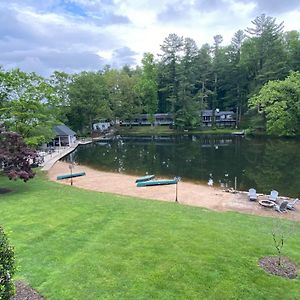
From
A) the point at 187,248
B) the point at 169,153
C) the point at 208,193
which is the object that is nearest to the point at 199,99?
the point at 169,153

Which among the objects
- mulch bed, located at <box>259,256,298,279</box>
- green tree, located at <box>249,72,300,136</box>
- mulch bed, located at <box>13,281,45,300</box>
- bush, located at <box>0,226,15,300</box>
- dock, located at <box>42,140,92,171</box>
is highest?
green tree, located at <box>249,72,300,136</box>

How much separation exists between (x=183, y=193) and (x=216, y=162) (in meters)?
15.0

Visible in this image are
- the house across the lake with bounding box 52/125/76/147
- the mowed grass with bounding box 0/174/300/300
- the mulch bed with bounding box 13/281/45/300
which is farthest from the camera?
the house across the lake with bounding box 52/125/76/147

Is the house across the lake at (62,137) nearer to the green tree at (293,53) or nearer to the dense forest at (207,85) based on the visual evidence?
the dense forest at (207,85)

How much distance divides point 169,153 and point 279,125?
2294 cm

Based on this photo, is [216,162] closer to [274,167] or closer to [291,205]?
[274,167]

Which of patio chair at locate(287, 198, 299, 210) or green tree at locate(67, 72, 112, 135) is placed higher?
green tree at locate(67, 72, 112, 135)

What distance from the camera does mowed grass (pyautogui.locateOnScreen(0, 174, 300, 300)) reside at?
7.80 m

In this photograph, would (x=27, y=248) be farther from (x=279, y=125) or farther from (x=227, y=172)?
(x=279, y=125)

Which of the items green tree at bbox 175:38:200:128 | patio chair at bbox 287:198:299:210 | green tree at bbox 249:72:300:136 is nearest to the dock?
patio chair at bbox 287:198:299:210

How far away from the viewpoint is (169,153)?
4559 cm

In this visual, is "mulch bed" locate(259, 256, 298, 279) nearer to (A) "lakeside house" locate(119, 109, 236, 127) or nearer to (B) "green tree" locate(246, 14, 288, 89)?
(B) "green tree" locate(246, 14, 288, 89)

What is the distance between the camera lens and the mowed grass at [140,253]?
7.80 m

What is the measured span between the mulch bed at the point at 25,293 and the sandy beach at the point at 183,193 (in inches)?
541
